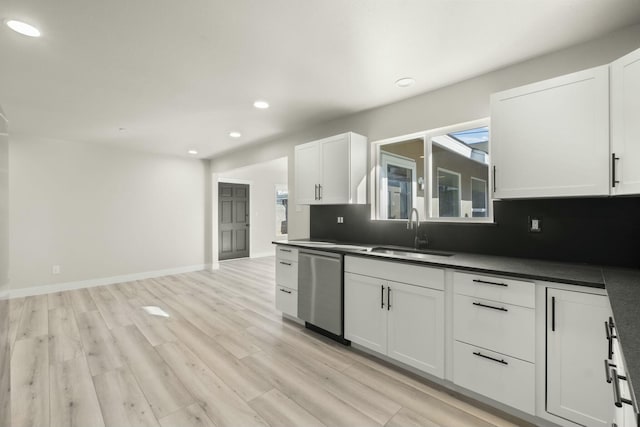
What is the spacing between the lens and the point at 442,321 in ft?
6.74

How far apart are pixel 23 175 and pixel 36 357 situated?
323cm

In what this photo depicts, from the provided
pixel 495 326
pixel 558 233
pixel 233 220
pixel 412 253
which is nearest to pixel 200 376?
pixel 412 253

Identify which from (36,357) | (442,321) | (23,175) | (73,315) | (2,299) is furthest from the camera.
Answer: (23,175)

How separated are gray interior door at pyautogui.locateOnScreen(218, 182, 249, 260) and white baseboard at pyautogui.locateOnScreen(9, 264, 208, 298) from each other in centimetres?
102

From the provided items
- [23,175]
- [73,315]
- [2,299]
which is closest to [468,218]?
[2,299]

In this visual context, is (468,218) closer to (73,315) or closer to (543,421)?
(543,421)

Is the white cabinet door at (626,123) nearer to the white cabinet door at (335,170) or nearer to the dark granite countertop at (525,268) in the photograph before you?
the dark granite countertop at (525,268)

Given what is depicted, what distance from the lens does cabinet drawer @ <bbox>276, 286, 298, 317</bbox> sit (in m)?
3.25

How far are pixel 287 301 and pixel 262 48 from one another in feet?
8.49

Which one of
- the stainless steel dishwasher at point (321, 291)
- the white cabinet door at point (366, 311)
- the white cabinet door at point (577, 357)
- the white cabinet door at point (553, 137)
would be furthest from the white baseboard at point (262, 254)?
the white cabinet door at point (577, 357)

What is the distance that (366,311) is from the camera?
253 cm

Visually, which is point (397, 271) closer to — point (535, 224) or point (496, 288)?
point (496, 288)

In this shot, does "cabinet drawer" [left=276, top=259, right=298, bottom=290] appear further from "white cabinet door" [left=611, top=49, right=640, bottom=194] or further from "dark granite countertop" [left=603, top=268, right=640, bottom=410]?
"white cabinet door" [left=611, top=49, right=640, bottom=194]

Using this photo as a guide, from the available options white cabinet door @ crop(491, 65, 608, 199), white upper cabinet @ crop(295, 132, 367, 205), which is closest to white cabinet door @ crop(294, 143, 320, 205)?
white upper cabinet @ crop(295, 132, 367, 205)
